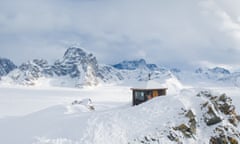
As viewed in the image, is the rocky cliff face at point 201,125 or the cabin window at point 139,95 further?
the cabin window at point 139,95

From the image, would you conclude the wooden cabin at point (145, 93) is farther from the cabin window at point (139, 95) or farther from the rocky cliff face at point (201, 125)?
the rocky cliff face at point (201, 125)

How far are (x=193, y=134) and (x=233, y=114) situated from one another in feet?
24.2

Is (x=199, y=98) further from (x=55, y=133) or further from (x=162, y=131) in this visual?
(x=55, y=133)

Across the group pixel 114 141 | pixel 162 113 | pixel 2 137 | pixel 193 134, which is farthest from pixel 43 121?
pixel 193 134

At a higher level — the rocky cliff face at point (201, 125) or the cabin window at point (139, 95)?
the cabin window at point (139, 95)

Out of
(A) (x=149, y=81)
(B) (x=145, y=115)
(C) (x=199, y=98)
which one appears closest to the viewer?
(B) (x=145, y=115)

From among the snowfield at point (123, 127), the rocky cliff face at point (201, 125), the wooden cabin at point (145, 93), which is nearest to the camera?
the snowfield at point (123, 127)

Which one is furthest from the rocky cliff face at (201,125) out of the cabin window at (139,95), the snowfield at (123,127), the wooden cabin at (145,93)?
the cabin window at (139,95)

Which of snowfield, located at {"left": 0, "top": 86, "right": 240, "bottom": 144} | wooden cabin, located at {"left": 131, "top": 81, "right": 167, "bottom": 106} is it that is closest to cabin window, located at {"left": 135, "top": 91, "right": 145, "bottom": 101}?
wooden cabin, located at {"left": 131, "top": 81, "right": 167, "bottom": 106}

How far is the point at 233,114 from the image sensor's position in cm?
3894

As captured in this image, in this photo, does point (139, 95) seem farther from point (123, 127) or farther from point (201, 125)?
point (123, 127)

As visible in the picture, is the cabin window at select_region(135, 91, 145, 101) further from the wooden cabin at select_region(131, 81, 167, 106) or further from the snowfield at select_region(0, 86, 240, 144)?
the snowfield at select_region(0, 86, 240, 144)

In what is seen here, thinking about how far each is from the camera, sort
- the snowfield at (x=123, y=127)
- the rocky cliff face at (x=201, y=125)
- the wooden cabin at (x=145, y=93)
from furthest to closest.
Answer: the wooden cabin at (x=145, y=93) < the rocky cliff face at (x=201, y=125) < the snowfield at (x=123, y=127)

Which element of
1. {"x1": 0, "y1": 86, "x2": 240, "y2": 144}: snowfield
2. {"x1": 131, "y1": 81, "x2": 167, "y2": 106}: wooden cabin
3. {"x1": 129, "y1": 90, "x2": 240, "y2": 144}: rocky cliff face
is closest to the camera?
{"x1": 0, "y1": 86, "x2": 240, "y2": 144}: snowfield
